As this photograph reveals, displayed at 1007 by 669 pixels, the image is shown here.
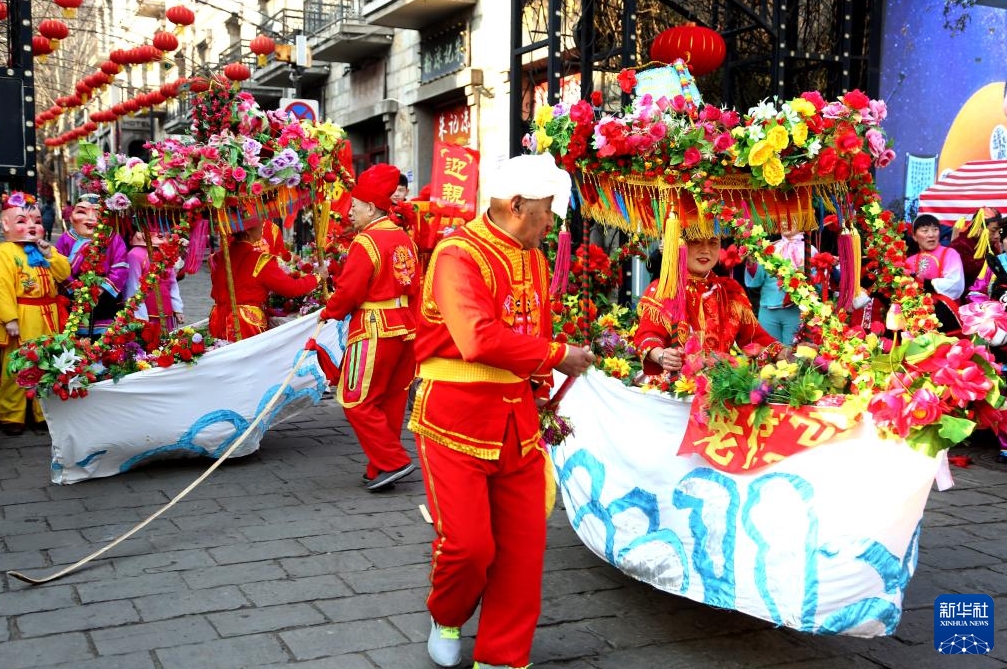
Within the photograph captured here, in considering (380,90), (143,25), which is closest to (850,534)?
(380,90)

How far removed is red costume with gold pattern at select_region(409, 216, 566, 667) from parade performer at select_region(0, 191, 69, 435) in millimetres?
4949

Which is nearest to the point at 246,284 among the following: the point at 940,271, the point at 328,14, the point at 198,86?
the point at 198,86

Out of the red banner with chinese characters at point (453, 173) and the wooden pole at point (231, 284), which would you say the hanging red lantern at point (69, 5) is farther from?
the wooden pole at point (231, 284)

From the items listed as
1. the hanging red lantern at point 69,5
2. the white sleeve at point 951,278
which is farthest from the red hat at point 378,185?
the hanging red lantern at point 69,5

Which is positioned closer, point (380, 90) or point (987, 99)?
point (987, 99)

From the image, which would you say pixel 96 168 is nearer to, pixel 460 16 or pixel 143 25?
pixel 460 16

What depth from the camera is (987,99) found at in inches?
358

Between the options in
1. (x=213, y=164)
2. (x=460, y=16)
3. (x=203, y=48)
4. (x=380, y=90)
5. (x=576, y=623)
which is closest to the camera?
(x=576, y=623)

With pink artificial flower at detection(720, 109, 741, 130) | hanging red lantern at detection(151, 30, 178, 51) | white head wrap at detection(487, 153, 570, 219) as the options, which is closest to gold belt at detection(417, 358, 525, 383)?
white head wrap at detection(487, 153, 570, 219)

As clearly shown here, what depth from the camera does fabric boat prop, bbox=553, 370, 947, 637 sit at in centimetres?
305

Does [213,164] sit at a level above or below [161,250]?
Result: above

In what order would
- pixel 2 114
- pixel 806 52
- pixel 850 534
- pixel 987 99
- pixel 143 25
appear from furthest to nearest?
pixel 143 25
pixel 806 52
pixel 987 99
pixel 2 114
pixel 850 534

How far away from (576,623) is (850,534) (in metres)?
1.20

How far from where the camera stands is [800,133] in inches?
149
